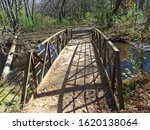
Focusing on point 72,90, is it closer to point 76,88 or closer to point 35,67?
point 76,88

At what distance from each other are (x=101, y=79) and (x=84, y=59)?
385 centimetres

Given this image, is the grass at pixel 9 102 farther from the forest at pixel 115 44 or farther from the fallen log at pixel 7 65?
the fallen log at pixel 7 65

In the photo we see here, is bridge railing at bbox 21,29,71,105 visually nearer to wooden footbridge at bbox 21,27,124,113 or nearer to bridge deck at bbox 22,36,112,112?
wooden footbridge at bbox 21,27,124,113

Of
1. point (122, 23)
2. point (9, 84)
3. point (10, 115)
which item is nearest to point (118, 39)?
point (122, 23)

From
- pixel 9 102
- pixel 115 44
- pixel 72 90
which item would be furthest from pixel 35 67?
pixel 115 44

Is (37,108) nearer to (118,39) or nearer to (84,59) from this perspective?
(84,59)

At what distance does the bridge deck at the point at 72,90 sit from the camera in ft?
22.8

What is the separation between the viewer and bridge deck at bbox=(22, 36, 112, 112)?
22.8ft

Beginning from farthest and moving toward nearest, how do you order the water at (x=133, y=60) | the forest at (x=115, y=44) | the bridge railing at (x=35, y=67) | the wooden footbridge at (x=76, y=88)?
the water at (x=133, y=60) → the forest at (x=115, y=44) → the bridge railing at (x=35, y=67) → the wooden footbridge at (x=76, y=88)

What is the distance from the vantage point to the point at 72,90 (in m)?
8.12

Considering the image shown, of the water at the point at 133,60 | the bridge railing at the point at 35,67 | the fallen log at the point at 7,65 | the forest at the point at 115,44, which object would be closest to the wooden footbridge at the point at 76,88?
the bridge railing at the point at 35,67

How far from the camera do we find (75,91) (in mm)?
8023

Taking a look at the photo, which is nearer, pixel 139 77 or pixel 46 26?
pixel 139 77

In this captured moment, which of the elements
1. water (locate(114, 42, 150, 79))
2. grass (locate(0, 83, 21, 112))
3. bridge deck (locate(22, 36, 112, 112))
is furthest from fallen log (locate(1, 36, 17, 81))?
water (locate(114, 42, 150, 79))
